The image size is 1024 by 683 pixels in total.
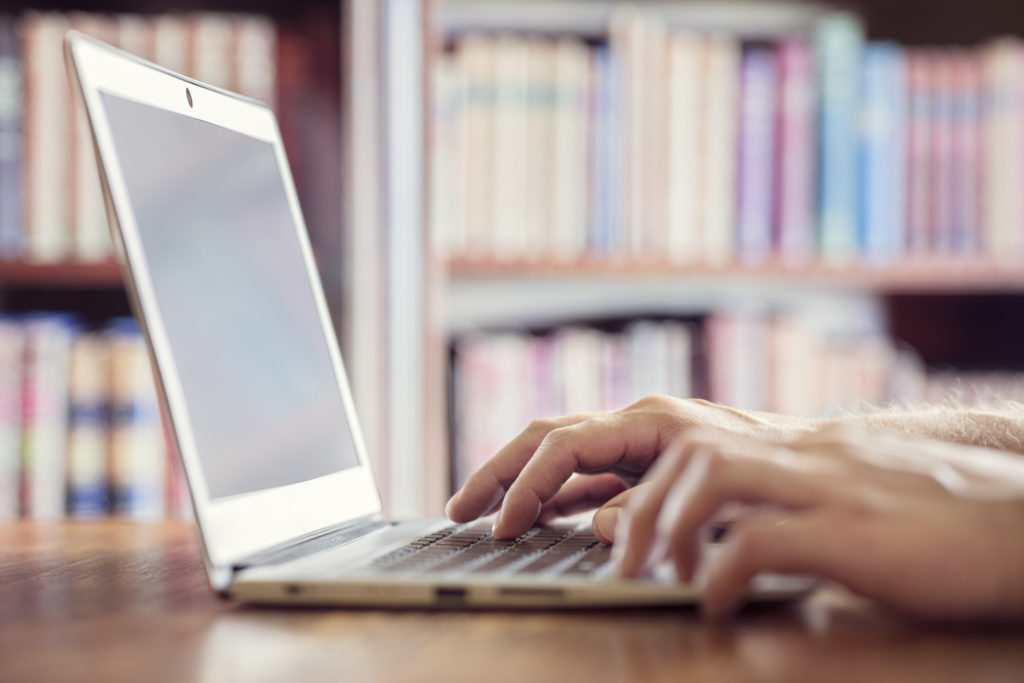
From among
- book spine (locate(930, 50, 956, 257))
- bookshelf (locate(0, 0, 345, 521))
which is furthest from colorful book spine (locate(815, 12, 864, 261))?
bookshelf (locate(0, 0, 345, 521))

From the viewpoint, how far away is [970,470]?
0.49m

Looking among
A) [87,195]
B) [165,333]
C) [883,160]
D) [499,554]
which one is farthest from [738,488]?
[87,195]

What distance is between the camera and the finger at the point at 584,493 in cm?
82

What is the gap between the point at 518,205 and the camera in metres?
1.59

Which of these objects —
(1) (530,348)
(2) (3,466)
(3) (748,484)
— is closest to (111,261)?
(2) (3,466)

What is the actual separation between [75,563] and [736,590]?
47 cm

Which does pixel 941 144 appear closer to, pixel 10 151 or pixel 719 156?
pixel 719 156

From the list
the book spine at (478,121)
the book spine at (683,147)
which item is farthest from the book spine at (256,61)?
the book spine at (683,147)

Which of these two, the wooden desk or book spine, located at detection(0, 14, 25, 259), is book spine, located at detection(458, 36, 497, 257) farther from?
the wooden desk

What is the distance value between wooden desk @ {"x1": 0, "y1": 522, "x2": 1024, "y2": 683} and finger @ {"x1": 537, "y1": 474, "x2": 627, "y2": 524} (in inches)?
13.1

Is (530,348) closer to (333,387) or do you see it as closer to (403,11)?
(403,11)

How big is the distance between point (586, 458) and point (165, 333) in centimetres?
30

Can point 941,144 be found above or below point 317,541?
above

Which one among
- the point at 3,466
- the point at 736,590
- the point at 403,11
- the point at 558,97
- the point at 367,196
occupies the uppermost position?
the point at 403,11
